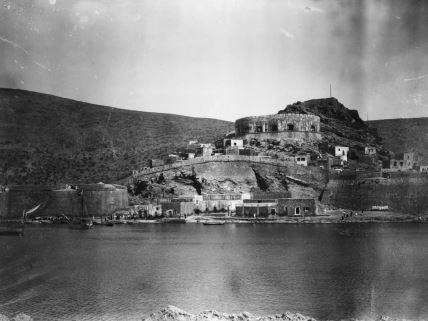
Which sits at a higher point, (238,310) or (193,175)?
(193,175)

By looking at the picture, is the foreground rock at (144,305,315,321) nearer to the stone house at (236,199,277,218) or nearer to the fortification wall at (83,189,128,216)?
the stone house at (236,199,277,218)

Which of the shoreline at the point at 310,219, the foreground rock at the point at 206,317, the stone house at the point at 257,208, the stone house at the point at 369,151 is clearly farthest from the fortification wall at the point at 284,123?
the foreground rock at the point at 206,317

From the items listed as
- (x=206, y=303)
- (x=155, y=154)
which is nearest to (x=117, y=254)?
(x=206, y=303)

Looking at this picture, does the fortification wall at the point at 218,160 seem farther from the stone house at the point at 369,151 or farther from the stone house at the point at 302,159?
the stone house at the point at 369,151

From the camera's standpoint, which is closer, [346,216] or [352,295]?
[352,295]

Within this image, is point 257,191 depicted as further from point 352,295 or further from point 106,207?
point 352,295

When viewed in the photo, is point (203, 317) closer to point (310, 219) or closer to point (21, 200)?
point (310, 219)
